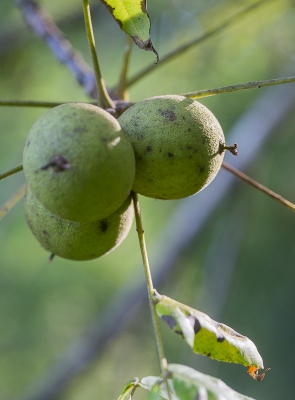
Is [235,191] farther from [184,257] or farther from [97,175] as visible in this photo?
[97,175]

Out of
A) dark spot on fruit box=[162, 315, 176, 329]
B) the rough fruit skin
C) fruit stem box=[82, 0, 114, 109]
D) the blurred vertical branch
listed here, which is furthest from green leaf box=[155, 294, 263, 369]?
the blurred vertical branch

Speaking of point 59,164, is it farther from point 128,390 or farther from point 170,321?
point 128,390

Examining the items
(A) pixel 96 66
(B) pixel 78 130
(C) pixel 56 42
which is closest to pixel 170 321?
(B) pixel 78 130

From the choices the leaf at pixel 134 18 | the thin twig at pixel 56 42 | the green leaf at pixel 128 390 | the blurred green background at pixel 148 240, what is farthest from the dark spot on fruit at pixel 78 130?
the blurred green background at pixel 148 240

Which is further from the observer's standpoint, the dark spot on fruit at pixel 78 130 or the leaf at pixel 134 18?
the leaf at pixel 134 18

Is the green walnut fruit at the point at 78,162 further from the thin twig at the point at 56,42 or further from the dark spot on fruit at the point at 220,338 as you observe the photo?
the thin twig at the point at 56,42

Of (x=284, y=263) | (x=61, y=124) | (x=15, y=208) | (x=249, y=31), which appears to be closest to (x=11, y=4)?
(x=15, y=208)

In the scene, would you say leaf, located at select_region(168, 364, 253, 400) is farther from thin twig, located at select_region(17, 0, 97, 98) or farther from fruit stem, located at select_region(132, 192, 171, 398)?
thin twig, located at select_region(17, 0, 97, 98)
